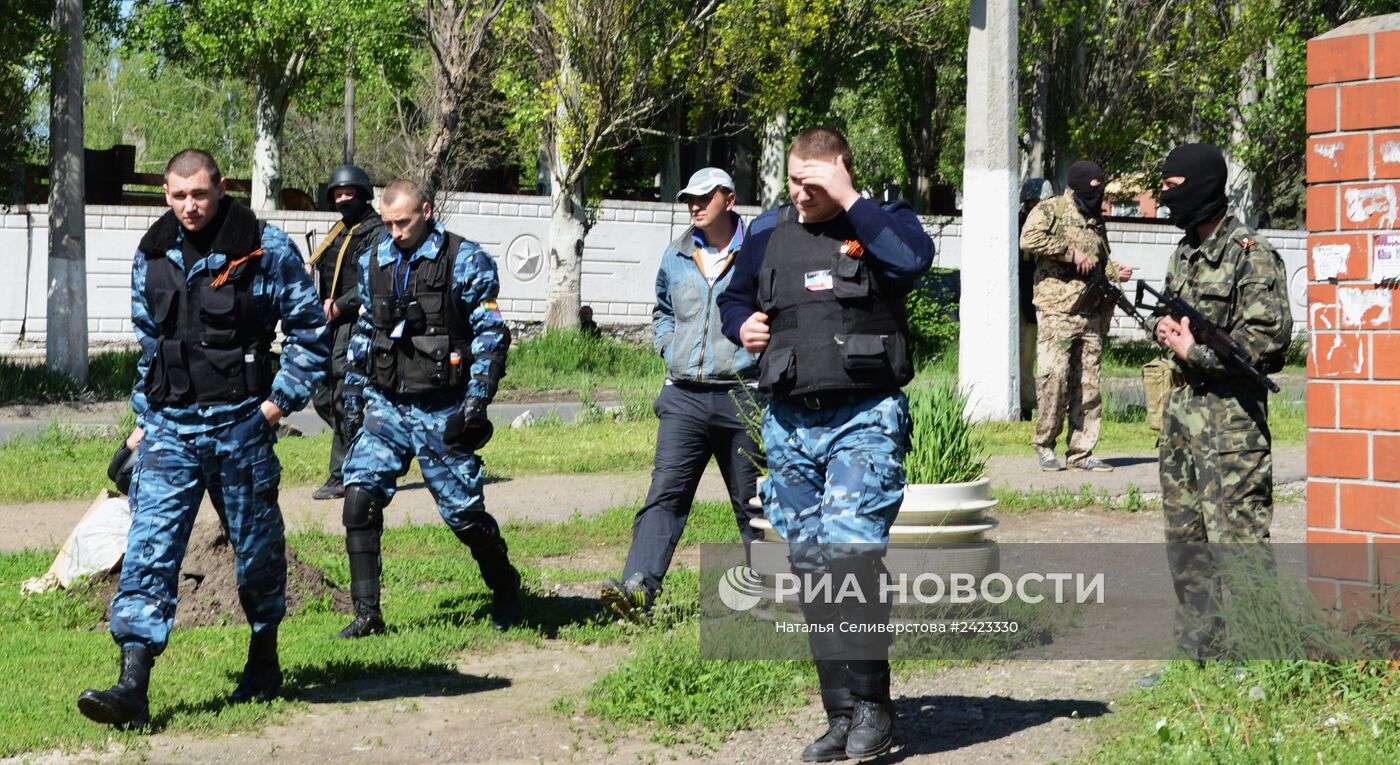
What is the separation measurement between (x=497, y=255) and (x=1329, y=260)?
20.9 m

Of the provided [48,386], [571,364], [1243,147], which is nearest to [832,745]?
[48,386]

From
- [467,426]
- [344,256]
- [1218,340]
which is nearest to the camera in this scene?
[1218,340]

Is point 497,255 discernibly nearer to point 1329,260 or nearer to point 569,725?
point 569,725

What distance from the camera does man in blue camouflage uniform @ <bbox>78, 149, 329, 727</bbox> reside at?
568cm

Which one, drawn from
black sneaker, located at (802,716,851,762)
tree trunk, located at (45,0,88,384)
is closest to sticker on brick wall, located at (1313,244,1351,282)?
black sneaker, located at (802,716,851,762)

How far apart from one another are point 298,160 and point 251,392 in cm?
4820

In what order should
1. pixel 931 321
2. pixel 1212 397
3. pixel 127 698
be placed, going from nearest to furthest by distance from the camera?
1. pixel 127 698
2. pixel 1212 397
3. pixel 931 321

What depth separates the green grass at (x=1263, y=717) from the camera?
15.2 feet

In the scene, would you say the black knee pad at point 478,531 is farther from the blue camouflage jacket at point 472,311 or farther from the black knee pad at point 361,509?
the blue camouflage jacket at point 472,311

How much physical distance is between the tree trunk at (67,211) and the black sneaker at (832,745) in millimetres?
14928

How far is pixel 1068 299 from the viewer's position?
11164mm

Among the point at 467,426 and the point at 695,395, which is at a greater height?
the point at 695,395

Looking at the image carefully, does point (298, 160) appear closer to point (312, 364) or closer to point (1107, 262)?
point (1107, 262)

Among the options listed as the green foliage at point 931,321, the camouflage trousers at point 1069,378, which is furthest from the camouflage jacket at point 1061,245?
the green foliage at point 931,321
